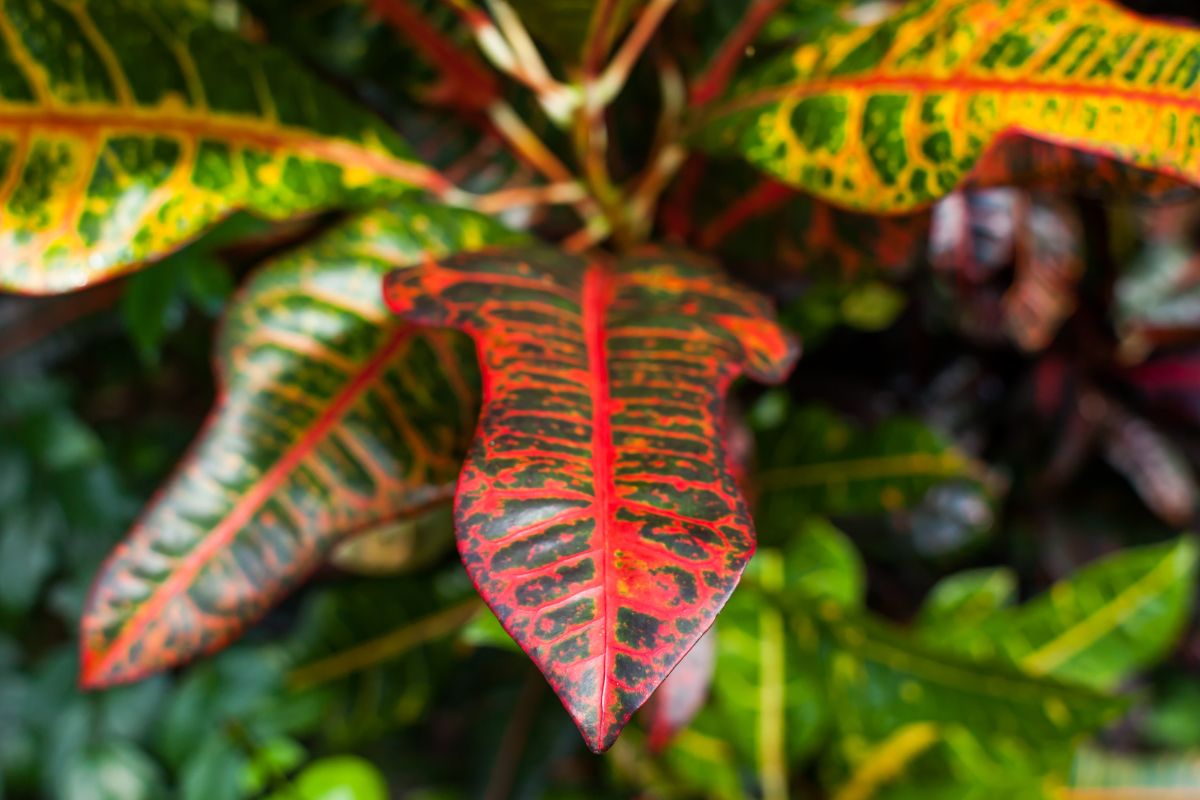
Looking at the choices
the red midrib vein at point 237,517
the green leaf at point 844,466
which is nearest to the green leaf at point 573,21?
the red midrib vein at point 237,517

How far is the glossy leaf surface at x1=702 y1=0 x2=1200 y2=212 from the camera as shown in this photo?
0.46 meters

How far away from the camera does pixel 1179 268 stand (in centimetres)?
125

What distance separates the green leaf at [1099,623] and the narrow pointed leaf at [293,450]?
63 centimetres

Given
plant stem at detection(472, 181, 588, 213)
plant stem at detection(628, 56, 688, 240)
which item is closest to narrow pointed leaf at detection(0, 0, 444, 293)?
plant stem at detection(472, 181, 588, 213)

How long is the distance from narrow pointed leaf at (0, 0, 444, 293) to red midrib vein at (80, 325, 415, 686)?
0.12m

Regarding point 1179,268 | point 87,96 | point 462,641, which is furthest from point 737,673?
point 1179,268

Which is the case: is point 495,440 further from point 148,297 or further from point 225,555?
point 148,297

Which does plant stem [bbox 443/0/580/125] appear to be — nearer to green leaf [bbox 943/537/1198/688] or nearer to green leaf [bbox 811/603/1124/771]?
green leaf [bbox 811/603/1124/771]

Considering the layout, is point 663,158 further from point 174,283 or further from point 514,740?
point 514,740

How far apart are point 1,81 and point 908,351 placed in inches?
36.7

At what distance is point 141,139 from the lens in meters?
0.56

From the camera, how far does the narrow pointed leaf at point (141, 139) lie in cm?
52

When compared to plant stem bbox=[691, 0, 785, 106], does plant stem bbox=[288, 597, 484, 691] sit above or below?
below

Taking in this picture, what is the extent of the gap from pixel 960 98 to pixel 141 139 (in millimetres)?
487
